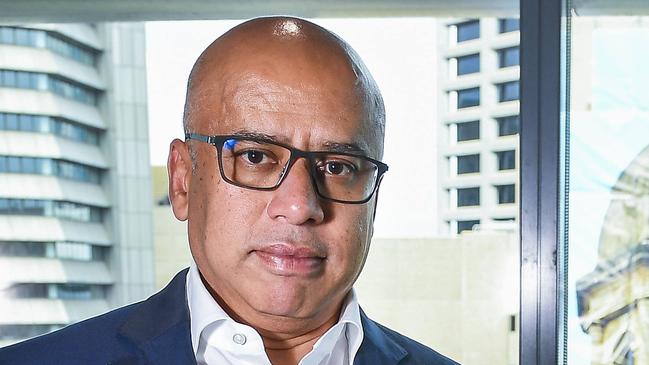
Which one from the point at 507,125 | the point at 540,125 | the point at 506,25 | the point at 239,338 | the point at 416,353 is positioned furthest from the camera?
the point at 506,25

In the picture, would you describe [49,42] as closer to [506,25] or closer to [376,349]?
[506,25]

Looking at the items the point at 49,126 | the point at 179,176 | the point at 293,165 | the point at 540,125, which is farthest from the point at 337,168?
the point at 49,126

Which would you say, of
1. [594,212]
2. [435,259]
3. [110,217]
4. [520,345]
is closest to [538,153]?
[594,212]

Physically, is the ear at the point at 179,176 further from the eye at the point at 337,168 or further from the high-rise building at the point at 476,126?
the high-rise building at the point at 476,126

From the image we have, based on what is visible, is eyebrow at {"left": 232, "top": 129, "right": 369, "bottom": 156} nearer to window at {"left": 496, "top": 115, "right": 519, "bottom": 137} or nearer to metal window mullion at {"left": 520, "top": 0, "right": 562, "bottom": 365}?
metal window mullion at {"left": 520, "top": 0, "right": 562, "bottom": 365}

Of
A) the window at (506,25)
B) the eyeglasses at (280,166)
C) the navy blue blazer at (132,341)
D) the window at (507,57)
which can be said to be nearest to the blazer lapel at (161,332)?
the navy blue blazer at (132,341)

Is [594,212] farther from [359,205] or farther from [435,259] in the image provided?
[435,259]

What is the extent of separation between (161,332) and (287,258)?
20 cm

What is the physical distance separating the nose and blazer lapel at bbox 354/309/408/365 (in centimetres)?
25

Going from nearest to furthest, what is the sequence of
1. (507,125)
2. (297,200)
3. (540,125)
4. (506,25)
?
(297,200) → (540,125) → (507,125) → (506,25)

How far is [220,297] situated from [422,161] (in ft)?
10.6

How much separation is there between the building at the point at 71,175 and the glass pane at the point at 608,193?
2.87 meters

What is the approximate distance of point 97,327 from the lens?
99 centimetres

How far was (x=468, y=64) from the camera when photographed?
4281 millimetres
